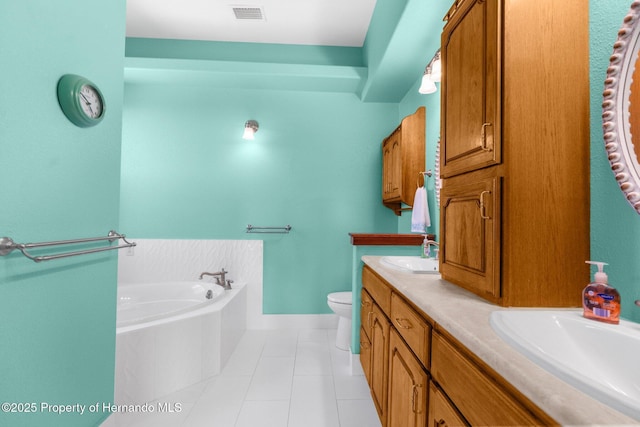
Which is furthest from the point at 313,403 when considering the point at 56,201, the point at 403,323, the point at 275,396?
the point at 56,201

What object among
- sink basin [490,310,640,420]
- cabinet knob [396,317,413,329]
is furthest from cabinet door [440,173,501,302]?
cabinet knob [396,317,413,329]

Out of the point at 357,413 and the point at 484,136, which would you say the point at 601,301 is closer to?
the point at 484,136

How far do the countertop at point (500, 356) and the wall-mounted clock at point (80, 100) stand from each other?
1450 mm

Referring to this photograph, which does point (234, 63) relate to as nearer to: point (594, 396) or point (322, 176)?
point (322, 176)

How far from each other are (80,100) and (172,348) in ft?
5.03

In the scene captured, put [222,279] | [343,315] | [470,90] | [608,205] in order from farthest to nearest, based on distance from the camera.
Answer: [222,279], [343,315], [470,90], [608,205]

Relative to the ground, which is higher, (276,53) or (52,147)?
(276,53)

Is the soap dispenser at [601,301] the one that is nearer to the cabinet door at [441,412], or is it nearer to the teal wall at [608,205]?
the teal wall at [608,205]

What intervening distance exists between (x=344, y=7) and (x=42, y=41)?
217 centimetres

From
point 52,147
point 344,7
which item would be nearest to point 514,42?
point 52,147

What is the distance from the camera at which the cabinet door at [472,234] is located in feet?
3.08

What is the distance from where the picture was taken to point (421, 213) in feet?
7.06

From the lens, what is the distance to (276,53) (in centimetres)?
294

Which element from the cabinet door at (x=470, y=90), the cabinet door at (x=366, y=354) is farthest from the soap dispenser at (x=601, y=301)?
the cabinet door at (x=366, y=354)
